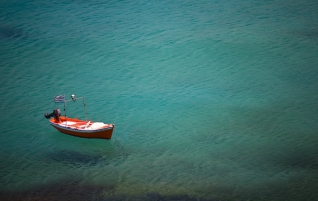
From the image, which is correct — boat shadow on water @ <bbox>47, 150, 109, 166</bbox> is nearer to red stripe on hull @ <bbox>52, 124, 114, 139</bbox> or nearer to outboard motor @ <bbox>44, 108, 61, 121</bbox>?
red stripe on hull @ <bbox>52, 124, 114, 139</bbox>

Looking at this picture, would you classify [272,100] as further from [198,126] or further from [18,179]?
[18,179]

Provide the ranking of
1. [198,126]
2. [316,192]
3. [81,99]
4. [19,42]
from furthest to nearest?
1. [19,42]
2. [81,99]
3. [198,126]
4. [316,192]

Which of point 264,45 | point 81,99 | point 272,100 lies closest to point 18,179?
point 81,99

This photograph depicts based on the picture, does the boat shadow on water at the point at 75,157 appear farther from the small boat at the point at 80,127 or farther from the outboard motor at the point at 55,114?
the outboard motor at the point at 55,114

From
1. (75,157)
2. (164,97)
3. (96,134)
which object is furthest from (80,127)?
(164,97)

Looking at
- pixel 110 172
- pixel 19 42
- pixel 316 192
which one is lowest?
pixel 316 192

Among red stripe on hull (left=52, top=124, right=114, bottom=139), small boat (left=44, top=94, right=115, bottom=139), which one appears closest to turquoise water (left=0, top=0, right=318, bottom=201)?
red stripe on hull (left=52, top=124, right=114, bottom=139)

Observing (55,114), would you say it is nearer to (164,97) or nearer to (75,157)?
(75,157)
